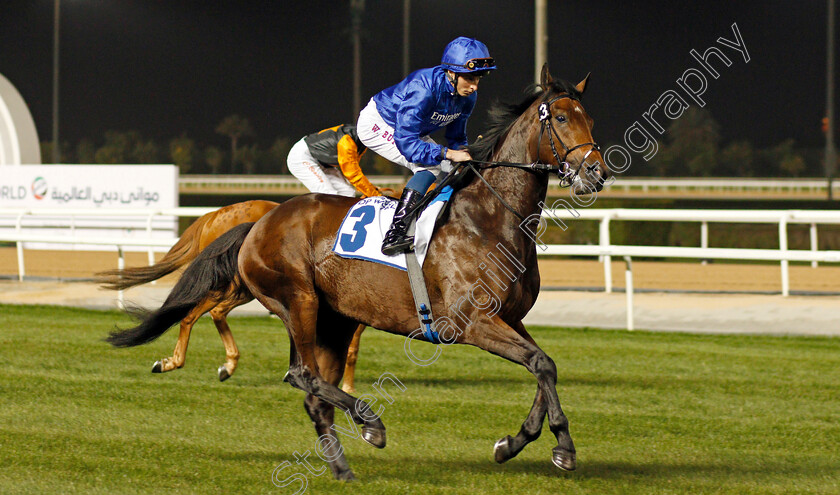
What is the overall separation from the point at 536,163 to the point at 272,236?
120 centimetres

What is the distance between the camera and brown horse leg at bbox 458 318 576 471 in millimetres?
3307

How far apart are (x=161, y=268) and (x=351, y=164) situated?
4.17ft

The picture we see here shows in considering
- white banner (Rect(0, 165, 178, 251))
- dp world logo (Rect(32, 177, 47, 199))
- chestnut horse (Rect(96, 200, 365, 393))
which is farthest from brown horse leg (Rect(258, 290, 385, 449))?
dp world logo (Rect(32, 177, 47, 199))

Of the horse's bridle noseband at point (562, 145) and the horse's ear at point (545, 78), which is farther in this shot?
the horse's ear at point (545, 78)

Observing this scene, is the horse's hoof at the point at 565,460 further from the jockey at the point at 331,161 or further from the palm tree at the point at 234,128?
the palm tree at the point at 234,128

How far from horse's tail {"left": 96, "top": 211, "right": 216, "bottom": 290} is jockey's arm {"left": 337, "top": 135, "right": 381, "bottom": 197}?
1.03 m

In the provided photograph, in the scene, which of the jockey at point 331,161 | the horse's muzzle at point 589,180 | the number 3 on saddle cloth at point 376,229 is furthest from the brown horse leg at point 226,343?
the horse's muzzle at point 589,180

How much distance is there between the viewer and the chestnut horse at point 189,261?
486 cm

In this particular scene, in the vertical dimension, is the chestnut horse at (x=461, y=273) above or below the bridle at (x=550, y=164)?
below

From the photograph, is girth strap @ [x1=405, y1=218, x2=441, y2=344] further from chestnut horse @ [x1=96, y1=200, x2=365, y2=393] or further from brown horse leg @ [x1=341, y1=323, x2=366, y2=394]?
brown horse leg @ [x1=341, y1=323, x2=366, y2=394]

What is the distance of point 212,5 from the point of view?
4297cm

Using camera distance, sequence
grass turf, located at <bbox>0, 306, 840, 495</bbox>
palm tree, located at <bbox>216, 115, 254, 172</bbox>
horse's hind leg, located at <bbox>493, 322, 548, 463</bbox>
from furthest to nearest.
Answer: palm tree, located at <bbox>216, 115, 254, 172</bbox>
grass turf, located at <bbox>0, 306, 840, 495</bbox>
horse's hind leg, located at <bbox>493, 322, 548, 463</bbox>

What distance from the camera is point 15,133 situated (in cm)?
1805

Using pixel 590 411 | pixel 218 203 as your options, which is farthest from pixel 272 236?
pixel 218 203
